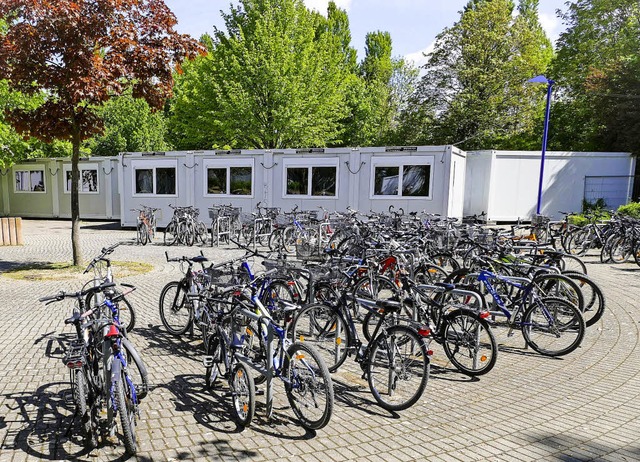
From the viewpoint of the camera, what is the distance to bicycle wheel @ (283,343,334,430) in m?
3.08

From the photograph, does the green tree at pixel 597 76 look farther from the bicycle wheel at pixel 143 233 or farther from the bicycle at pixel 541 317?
the bicycle wheel at pixel 143 233

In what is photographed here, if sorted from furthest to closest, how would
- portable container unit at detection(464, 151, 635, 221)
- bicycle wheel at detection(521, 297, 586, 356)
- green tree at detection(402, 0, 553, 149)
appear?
green tree at detection(402, 0, 553, 149) → portable container unit at detection(464, 151, 635, 221) → bicycle wheel at detection(521, 297, 586, 356)

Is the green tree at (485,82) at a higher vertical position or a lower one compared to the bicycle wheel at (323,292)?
higher

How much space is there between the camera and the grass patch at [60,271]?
8.20 meters

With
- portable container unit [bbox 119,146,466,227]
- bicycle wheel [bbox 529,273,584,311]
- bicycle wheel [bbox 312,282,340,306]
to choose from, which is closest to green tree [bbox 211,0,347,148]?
portable container unit [bbox 119,146,466,227]

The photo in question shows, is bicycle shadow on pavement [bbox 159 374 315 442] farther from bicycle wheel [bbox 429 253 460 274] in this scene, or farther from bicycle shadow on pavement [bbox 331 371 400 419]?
bicycle wheel [bbox 429 253 460 274]

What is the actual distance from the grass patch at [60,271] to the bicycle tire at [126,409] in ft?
19.3

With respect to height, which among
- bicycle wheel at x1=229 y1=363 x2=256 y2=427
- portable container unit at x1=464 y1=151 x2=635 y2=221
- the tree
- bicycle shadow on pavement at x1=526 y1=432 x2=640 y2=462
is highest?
the tree

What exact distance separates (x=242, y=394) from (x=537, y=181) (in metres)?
16.7

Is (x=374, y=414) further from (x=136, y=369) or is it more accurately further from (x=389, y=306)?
(x=136, y=369)

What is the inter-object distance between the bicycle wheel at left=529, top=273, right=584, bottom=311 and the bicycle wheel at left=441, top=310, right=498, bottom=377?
1.30 metres

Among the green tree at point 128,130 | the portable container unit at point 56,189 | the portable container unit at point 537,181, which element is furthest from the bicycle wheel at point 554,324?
the green tree at point 128,130

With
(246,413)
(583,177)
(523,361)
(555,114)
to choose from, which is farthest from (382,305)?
(555,114)

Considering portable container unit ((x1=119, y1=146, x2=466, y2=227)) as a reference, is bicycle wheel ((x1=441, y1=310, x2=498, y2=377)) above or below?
below
